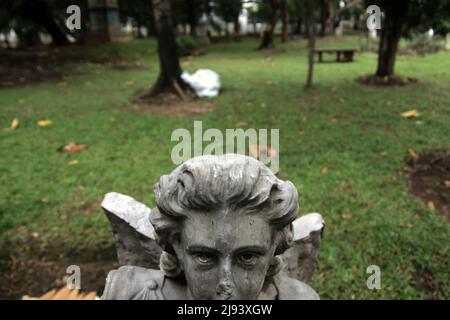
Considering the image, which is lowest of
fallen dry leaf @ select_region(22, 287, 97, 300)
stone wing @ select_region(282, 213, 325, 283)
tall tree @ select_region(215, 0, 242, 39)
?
fallen dry leaf @ select_region(22, 287, 97, 300)

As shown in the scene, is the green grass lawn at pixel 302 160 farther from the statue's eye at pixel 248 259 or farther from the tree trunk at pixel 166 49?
the statue's eye at pixel 248 259

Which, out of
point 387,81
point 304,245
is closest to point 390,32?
point 387,81

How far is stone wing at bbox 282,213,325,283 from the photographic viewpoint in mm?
1846

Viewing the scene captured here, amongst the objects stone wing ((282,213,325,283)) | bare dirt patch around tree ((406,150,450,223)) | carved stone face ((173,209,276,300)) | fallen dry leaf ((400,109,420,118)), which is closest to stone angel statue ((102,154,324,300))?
carved stone face ((173,209,276,300))

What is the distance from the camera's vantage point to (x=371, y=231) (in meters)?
3.54

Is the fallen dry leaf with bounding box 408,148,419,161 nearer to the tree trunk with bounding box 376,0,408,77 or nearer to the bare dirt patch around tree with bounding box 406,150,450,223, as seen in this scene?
the bare dirt patch around tree with bounding box 406,150,450,223

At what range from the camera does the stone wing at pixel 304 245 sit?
1.85 m

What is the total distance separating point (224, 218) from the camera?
1.13 meters

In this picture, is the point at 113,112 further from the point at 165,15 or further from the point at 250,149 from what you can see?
the point at 250,149

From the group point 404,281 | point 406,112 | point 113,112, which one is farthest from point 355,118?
point 113,112

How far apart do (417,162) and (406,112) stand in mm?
2100

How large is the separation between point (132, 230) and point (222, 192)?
0.93m

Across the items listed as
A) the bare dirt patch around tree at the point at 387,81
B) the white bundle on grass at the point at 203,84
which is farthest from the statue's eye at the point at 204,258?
the bare dirt patch around tree at the point at 387,81

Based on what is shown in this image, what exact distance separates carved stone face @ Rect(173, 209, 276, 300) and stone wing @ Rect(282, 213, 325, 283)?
2.03ft
